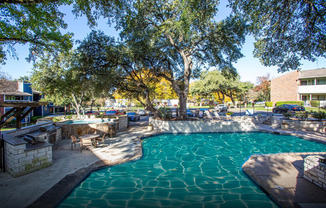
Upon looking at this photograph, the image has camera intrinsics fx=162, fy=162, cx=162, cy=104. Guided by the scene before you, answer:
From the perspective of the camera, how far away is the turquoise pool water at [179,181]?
15.5 ft

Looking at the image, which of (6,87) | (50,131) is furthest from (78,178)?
(6,87)

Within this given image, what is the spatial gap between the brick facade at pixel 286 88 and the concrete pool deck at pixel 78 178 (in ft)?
128

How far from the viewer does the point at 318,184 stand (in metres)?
4.84

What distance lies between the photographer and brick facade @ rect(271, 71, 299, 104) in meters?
37.7

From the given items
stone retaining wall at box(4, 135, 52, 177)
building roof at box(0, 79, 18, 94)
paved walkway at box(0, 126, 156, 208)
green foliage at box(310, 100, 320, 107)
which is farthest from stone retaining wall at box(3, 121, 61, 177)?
green foliage at box(310, 100, 320, 107)

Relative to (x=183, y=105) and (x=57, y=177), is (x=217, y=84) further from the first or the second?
(x=57, y=177)

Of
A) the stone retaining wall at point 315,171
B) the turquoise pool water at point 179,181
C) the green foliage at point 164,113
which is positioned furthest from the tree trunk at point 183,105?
the stone retaining wall at point 315,171

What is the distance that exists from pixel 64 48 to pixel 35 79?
9579mm

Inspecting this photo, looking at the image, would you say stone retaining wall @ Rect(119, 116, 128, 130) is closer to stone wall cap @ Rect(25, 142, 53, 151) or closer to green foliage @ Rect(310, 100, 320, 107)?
stone wall cap @ Rect(25, 142, 53, 151)

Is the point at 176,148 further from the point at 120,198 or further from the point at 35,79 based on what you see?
the point at 35,79

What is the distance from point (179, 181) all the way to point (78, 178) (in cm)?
359

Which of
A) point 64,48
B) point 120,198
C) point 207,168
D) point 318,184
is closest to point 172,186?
point 120,198

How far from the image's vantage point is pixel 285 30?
25.8 feet

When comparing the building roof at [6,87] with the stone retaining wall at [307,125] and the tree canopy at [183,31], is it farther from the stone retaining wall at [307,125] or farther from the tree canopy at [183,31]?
the stone retaining wall at [307,125]
